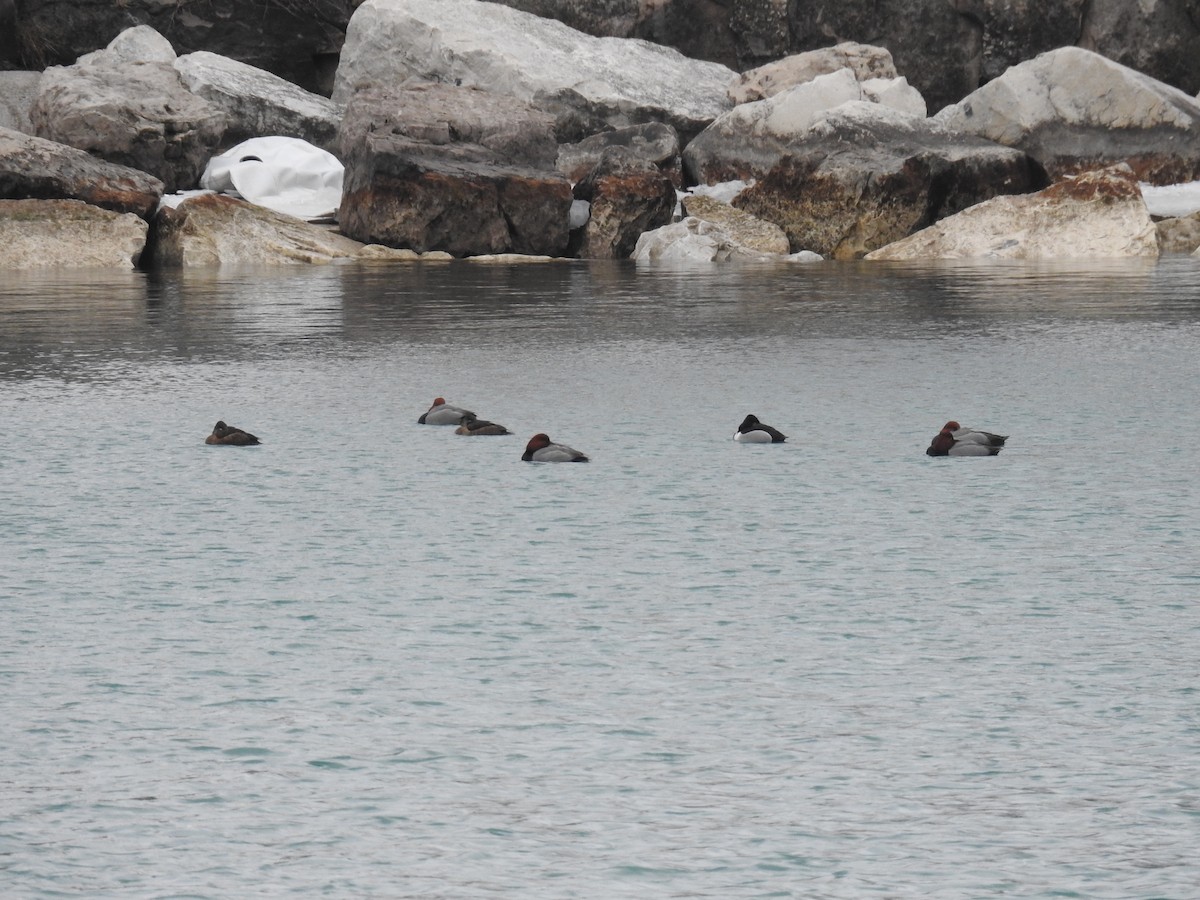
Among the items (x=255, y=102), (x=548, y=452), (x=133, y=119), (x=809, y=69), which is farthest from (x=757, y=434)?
(x=809, y=69)

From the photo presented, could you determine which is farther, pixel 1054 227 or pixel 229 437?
pixel 1054 227

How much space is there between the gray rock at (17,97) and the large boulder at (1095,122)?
19093 millimetres

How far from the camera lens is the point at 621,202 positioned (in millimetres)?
30844

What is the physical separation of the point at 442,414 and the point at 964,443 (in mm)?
3200

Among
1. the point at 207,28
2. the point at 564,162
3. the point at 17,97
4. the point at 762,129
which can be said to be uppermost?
the point at 207,28

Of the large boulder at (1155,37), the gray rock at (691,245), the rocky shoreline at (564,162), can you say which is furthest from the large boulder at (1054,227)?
the large boulder at (1155,37)

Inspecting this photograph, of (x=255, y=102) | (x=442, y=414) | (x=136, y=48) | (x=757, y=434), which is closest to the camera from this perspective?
(x=757, y=434)

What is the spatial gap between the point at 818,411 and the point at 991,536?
3617 millimetres

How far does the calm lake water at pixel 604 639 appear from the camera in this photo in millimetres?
4398

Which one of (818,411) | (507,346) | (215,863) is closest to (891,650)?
(215,863)

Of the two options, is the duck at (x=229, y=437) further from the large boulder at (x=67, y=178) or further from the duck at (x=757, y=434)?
the large boulder at (x=67, y=178)

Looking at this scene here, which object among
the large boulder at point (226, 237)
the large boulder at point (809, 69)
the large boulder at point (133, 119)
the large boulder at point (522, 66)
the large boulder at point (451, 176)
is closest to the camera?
the large boulder at point (226, 237)

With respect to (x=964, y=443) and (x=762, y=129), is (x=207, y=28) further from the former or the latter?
(x=964, y=443)

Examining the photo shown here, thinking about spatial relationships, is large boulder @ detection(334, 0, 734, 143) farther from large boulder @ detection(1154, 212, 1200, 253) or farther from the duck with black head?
the duck with black head
